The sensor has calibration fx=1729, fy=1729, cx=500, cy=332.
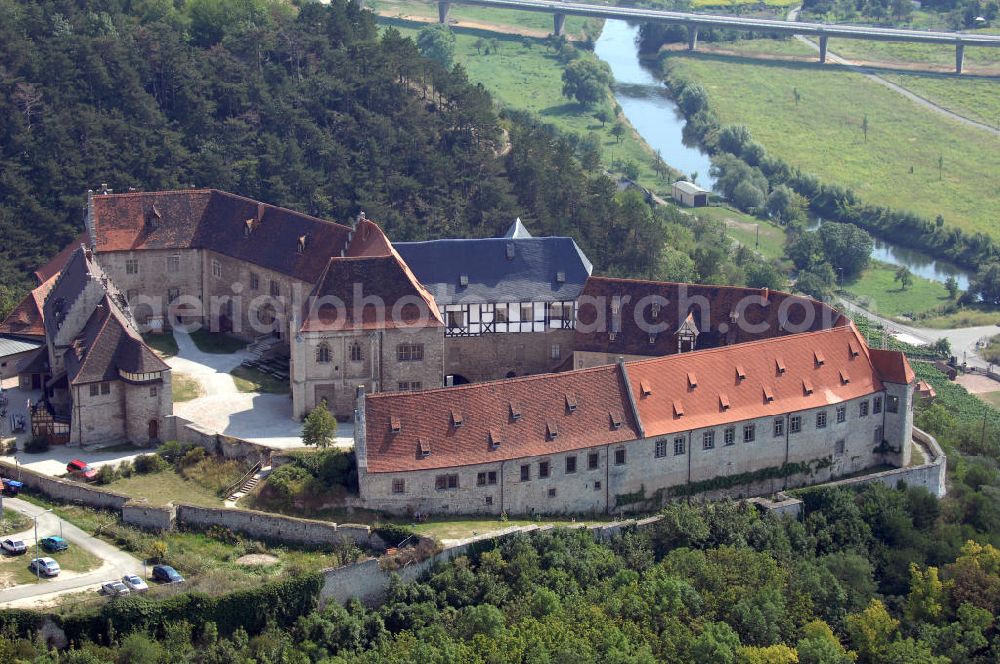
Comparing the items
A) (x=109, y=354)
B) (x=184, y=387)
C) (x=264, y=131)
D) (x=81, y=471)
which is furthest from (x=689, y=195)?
(x=81, y=471)

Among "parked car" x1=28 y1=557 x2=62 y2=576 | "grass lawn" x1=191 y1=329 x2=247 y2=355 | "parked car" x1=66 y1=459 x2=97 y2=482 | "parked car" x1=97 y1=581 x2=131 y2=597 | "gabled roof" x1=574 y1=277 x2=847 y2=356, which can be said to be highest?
"gabled roof" x1=574 y1=277 x2=847 y2=356

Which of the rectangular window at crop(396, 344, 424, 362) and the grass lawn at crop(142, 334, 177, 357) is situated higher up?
the rectangular window at crop(396, 344, 424, 362)

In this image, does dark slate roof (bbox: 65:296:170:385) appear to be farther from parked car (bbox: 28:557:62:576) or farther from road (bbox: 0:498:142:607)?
parked car (bbox: 28:557:62:576)

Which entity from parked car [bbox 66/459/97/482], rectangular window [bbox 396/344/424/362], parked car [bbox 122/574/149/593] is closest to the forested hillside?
rectangular window [bbox 396/344/424/362]

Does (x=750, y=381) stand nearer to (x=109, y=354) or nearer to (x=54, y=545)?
(x=109, y=354)

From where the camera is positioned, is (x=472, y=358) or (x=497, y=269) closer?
(x=472, y=358)

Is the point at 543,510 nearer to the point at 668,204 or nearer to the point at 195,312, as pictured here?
the point at 195,312

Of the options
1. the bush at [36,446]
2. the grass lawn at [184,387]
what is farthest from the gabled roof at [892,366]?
the bush at [36,446]
